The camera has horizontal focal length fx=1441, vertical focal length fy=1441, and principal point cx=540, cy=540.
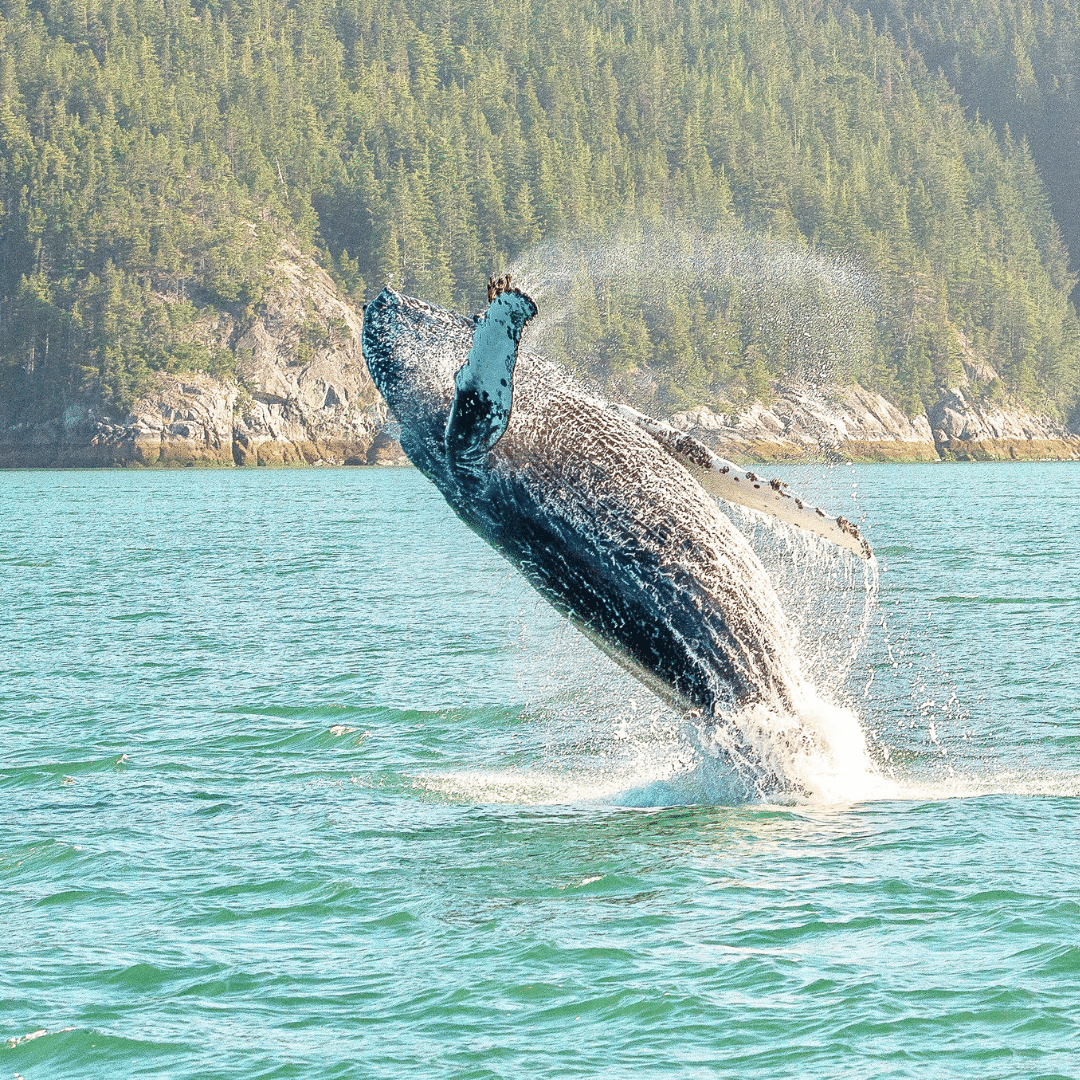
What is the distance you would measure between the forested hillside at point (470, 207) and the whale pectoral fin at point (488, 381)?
103913 mm

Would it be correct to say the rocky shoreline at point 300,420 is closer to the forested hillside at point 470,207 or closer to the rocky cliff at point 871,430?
the rocky cliff at point 871,430

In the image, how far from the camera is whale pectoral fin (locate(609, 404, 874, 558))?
11578 millimetres

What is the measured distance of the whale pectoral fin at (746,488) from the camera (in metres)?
11.6

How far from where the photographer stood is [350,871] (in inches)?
428

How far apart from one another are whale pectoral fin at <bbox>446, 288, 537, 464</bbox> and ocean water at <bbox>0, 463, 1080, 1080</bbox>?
10.3 ft

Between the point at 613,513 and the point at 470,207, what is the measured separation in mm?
131716

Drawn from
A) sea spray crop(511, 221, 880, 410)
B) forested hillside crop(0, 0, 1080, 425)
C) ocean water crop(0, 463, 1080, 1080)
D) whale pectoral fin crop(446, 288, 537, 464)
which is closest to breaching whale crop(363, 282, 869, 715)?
whale pectoral fin crop(446, 288, 537, 464)

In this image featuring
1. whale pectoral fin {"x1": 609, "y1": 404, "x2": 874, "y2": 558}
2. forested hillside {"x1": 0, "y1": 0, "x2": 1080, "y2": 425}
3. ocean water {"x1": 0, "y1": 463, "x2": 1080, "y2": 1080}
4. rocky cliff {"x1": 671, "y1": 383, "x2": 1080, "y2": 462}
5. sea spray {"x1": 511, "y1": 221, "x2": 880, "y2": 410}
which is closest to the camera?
ocean water {"x1": 0, "y1": 463, "x2": 1080, "y2": 1080}

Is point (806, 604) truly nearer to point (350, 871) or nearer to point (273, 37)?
point (350, 871)

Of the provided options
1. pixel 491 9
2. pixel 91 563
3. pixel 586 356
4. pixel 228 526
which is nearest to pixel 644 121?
pixel 491 9

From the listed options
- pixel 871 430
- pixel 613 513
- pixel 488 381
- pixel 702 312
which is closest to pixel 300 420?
pixel 702 312

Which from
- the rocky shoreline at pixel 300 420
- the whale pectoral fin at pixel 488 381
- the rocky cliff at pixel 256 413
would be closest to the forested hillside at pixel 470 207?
the rocky cliff at pixel 256 413

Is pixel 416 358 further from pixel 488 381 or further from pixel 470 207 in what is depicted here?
pixel 470 207

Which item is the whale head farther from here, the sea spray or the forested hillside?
the forested hillside
